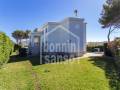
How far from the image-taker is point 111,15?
29.5 meters

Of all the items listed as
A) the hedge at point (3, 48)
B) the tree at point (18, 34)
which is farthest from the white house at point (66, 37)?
the tree at point (18, 34)

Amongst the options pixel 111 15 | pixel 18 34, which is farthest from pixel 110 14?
pixel 18 34

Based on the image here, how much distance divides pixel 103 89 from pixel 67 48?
15.5 m

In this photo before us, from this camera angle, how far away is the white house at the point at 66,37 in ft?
82.9

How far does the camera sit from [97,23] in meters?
33.5

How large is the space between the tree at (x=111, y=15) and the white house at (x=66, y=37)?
20.4 feet

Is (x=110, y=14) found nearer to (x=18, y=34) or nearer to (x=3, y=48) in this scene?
(x=3, y=48)

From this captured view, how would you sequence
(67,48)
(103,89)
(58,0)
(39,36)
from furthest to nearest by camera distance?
1. (39,36)
2. (67,48)
3. (58,0)
4. (103,89)

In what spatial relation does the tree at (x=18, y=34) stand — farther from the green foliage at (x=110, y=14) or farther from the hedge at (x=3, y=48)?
the hedge at (x=3, y=48)

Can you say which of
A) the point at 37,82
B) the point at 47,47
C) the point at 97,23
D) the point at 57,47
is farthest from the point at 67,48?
the point at 37,82

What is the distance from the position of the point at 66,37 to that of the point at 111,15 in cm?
921

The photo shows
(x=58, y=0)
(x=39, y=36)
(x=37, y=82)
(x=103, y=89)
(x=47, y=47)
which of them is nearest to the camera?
(x=103, y=89)

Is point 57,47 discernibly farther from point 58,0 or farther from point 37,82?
point 37,82

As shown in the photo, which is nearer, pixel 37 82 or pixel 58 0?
pixel 37 82
